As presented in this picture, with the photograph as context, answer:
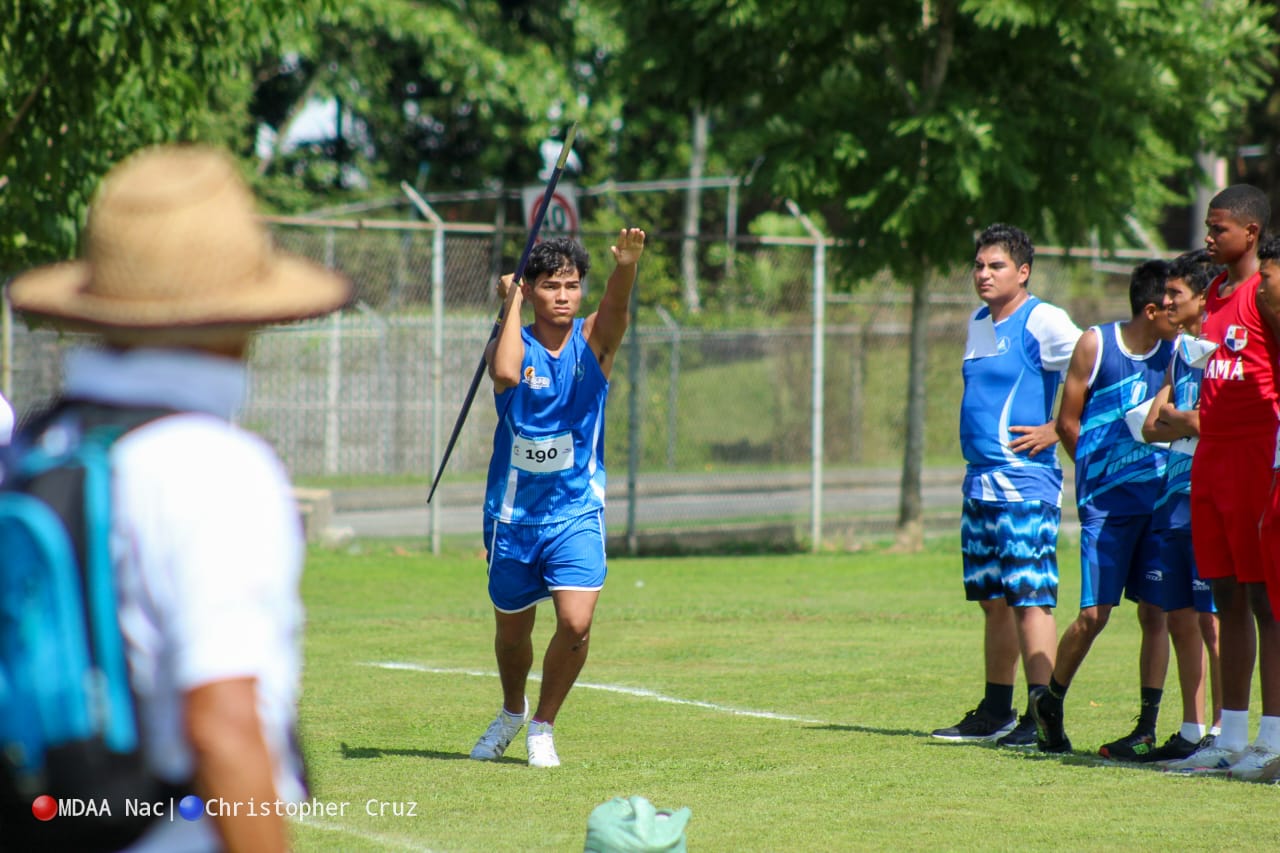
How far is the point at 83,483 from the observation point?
2.08 m

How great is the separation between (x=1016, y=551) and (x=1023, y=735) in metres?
0.84

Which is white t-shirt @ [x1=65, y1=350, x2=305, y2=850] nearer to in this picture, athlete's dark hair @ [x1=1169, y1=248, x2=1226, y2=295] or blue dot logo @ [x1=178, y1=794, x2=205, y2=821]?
blue dot logo @ [x1=178, y1=794, x2=205, y2=821]

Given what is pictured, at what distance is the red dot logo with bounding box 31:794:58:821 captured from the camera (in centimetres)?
209

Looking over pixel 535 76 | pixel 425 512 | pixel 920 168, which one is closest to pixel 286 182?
pixel 535 76

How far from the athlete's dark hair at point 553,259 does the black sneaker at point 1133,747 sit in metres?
3.10

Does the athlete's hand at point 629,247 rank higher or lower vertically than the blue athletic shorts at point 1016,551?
higher

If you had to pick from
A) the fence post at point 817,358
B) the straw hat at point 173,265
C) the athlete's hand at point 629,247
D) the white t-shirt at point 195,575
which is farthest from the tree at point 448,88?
the white t-shirt at point 195,575

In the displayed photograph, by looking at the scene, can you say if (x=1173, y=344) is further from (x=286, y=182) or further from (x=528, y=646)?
(x=286, y=182)

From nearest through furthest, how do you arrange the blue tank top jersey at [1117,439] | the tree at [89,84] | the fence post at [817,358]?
the blue tank top jersey at [1117,439] → the tree at [89,84] → the fence post at [817,358]

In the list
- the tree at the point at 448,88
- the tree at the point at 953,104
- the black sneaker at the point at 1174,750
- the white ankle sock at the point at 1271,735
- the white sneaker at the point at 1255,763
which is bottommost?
the black sneaker at the point at 1174,750

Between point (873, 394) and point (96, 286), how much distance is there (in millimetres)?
19669

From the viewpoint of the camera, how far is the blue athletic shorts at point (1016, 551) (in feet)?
23.6

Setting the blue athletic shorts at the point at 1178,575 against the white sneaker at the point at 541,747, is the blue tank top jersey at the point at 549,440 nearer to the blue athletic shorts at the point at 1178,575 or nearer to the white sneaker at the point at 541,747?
the white sneaker at the point at 541,747

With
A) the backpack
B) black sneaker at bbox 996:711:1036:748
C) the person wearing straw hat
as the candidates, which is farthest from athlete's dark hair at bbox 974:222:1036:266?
the backpack
